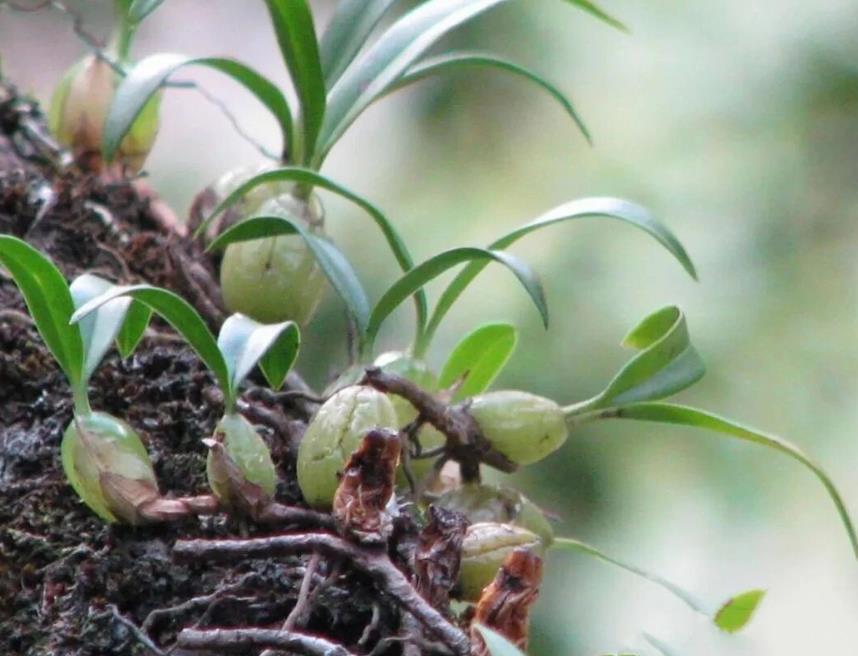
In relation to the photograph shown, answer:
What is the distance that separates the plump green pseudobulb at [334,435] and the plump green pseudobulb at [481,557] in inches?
3.4

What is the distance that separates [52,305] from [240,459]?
0.15 metres

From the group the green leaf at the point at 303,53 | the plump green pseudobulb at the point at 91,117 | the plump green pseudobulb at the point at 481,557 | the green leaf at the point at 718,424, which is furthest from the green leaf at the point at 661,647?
the plump green pseudobulb at the point at 91,117

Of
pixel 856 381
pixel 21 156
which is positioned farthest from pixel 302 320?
pixel 856 381

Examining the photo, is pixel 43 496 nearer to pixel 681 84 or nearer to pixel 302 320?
pixel 302 320

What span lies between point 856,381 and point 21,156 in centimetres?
138

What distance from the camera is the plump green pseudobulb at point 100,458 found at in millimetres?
689

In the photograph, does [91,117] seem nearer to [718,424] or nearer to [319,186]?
[319,186]

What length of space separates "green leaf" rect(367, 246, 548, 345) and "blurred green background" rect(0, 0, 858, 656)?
→ 3.18 ft

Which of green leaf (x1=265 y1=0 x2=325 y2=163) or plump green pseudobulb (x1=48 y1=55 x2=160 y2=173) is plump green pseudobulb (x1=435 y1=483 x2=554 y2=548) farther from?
plump green pseudobulb (x1=48 y1=55 x2=160 y2=173)

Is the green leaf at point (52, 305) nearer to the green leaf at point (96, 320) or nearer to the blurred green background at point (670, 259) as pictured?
the green leaf at point (96, 320)

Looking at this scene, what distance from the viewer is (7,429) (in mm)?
833

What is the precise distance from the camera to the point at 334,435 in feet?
2.32

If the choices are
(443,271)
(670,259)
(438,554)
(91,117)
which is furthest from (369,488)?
(670,259)

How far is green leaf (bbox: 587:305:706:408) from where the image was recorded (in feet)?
2.60
